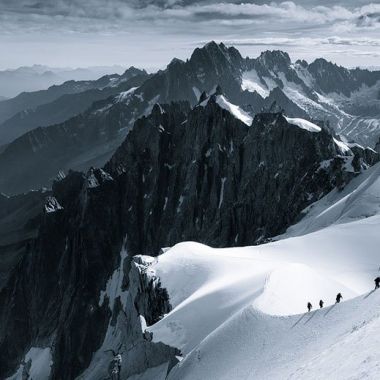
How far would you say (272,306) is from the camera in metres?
46.3

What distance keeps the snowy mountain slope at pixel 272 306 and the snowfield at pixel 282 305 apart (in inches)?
5.0

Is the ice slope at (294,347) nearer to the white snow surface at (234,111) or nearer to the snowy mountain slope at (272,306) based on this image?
the snowy mountain slope at (272,306)

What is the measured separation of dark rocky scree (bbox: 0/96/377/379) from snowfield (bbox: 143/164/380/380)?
3712 cm

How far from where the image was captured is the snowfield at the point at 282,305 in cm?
3222

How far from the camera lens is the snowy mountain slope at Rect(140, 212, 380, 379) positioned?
3407cm

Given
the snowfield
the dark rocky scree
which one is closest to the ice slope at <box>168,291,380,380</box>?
the snowfield

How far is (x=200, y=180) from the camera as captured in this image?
6447 inches

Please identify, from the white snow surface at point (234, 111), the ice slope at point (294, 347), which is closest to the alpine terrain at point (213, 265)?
the ice slope at point (294, 347)

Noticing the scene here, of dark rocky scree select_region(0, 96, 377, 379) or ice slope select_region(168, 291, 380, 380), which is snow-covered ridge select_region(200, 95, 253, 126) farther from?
ice slope select_region(168, 291, 380, 380)

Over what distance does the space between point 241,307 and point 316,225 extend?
4768cm

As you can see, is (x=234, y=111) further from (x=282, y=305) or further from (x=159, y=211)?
(x=282, y=305)

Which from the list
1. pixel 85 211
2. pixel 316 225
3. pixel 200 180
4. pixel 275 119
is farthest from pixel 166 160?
pixel 316 225

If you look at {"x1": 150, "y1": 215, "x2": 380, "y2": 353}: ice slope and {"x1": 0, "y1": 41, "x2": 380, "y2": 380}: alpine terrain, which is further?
{"x1": 150, "y1": 215, "x2": 380, "y2": 353}: ice slope

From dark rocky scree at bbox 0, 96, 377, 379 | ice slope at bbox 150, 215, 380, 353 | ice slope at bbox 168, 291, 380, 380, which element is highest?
ice slope at bbox 168, 291, 380, 380
